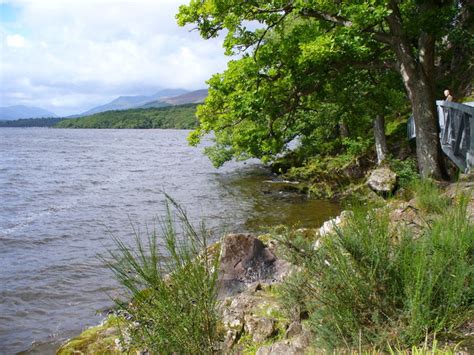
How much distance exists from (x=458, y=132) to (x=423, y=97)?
157 centimetres

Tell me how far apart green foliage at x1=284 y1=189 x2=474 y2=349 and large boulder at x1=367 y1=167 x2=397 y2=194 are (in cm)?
1169

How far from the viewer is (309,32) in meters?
11.3

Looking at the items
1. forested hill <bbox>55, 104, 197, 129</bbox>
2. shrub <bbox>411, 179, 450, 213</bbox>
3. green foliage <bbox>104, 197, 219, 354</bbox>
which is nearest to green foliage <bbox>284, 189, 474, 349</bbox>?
green foliage <bbox>104, 197, 219, 354</bbox>

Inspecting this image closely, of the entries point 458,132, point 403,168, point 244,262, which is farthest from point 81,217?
point 458,132

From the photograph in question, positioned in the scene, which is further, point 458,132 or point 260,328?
point 458,132

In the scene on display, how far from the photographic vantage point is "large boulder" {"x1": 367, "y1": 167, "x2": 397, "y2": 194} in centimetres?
1519

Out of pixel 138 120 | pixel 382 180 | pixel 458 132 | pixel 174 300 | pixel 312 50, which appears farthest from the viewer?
pixel 138 120

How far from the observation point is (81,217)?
1744 cm

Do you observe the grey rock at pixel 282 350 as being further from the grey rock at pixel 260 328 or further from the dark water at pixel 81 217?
the dark water at pixel 81 217

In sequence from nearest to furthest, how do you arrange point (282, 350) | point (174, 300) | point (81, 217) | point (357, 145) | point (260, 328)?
point (174, 300) < point (282, 350) < point (260, 328) < point (81, 217) < point (357, 145)

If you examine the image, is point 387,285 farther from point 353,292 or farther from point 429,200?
point 429,200

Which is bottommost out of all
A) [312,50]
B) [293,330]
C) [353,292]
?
[293,330]

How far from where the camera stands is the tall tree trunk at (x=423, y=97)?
A: 38.8 ft

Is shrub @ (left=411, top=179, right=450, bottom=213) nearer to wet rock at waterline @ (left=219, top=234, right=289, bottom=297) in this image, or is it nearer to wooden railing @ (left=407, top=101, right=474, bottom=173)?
Answer: wooden railing @ (left=407, top=101, right=474, bottom=173)
